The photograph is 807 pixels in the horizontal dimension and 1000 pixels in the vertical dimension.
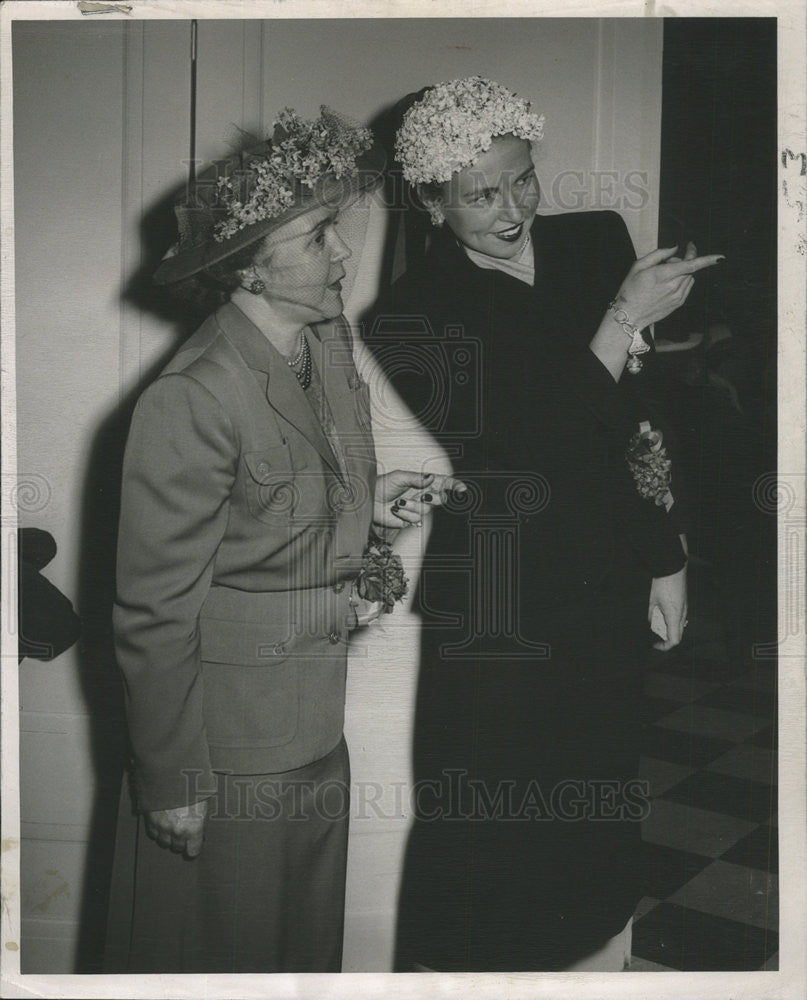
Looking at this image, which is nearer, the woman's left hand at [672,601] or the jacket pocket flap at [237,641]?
the jacket pocket flap at [237,641]

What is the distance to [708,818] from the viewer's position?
7.59 feet

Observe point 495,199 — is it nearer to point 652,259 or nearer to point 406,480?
point 652,259

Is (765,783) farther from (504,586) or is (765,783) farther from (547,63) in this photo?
(547,63)

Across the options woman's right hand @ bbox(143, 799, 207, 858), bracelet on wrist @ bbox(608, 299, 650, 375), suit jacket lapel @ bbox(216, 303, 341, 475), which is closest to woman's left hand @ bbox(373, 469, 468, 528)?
suit jacket lapel @ bbox(216, 303, 341, 475)

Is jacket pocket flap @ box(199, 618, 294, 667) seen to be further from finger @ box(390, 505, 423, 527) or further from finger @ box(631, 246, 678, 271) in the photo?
finger @ box(631, 246, 678, 271)

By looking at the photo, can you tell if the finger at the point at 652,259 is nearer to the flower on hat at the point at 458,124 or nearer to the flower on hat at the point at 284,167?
the flower on hat at the point at 458,124

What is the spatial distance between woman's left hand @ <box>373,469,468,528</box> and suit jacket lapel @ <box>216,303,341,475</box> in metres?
0.19

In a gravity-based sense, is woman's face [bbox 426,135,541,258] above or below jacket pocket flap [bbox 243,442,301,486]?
above

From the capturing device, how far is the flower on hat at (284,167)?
7.08ft

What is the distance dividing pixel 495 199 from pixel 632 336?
42 centimetres

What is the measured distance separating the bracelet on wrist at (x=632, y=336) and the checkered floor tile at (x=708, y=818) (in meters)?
0.64

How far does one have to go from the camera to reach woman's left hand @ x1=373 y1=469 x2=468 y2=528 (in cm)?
227

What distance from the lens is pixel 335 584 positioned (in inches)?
88.8

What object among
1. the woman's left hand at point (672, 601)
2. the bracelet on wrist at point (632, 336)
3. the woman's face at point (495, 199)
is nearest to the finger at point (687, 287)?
the bracelet on wrist at point (632, 336)
